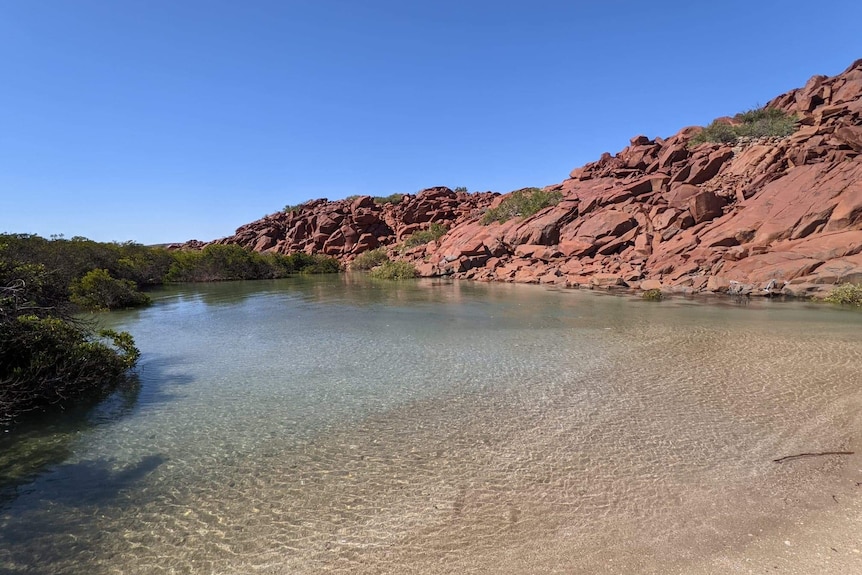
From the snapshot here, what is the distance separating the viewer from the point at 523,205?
4831cm

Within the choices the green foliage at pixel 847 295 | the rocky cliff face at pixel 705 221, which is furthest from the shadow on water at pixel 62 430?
the rocky cliff face at pixel 705 221

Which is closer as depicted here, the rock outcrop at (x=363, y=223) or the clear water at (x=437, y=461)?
the clear water at (x=437, y=461)

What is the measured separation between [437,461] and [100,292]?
2130 cm

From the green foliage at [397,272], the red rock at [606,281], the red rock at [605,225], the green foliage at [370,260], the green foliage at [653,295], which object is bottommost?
the green foliage at [653,295]

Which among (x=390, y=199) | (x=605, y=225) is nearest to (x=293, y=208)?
(x=390, y=199)

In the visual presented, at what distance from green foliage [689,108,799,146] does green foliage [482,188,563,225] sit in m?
14.3

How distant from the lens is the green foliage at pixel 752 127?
37.5 m

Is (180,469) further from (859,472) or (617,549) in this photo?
(859,472)

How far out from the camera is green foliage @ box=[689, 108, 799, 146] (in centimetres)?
3750

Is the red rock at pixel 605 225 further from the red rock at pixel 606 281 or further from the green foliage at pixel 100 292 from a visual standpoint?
the green foliage at pixel 100 292

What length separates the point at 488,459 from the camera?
18.6ft

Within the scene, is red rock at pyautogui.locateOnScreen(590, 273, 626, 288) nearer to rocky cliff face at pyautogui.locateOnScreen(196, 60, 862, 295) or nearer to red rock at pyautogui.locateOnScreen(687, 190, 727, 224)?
rocky cliff face at pyautogui.locateOnScreen(196, 60, 862, 295)

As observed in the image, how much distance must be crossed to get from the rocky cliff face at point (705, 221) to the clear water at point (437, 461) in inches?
557

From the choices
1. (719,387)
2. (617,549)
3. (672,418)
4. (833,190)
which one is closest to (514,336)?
(719,387)
